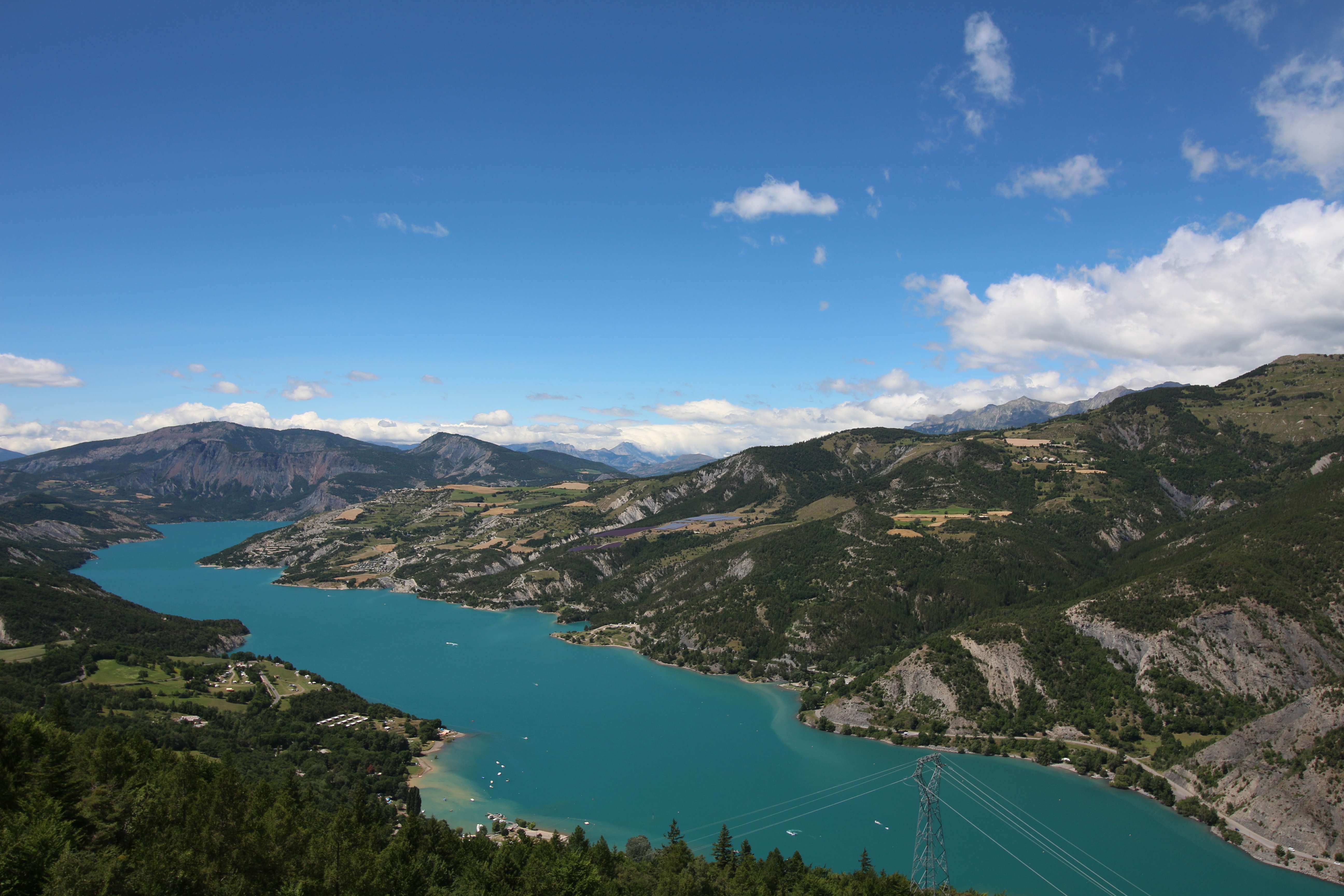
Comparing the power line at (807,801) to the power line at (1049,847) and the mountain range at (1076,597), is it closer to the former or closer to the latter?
the power line at (1049,847)

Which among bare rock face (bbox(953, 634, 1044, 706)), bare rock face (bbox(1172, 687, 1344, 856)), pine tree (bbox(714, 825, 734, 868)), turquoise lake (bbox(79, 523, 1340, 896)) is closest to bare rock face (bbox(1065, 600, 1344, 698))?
bare rock face (bbox(953, 634, 1044, 706))

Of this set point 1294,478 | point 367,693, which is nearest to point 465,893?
point 367,693

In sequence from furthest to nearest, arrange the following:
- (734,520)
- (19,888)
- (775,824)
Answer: (734,520), (775,824), (19,888)

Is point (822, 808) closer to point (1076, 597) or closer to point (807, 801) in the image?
point (807, 801)

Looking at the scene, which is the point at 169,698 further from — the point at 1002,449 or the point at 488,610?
the point at 1002,449

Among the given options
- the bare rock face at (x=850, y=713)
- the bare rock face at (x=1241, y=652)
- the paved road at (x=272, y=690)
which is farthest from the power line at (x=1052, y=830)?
the paved road at (x=272, y=690)

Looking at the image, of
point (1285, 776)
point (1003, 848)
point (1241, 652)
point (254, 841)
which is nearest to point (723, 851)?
point (1003, 848)
